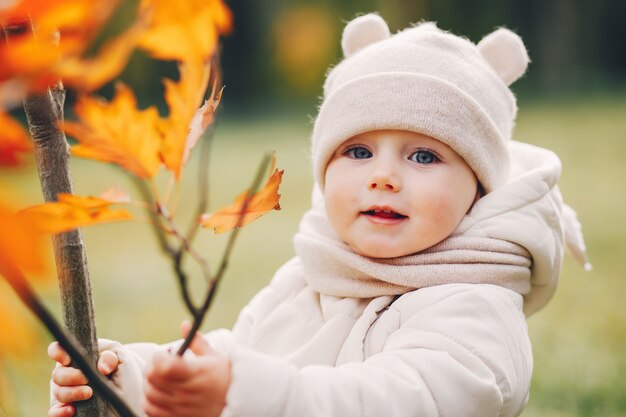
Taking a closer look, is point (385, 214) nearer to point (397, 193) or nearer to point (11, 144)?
point (397, 193)

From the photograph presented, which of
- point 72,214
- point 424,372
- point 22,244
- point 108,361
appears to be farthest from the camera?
point 108,361

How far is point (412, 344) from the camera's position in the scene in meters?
1.37

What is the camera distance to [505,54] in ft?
5.97

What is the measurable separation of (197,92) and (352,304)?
78 cm

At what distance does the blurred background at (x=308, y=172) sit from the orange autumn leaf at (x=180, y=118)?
0.17m

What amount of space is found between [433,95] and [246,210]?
688 millimetres

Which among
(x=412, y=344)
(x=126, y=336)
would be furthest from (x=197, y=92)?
(x=126, y=336)

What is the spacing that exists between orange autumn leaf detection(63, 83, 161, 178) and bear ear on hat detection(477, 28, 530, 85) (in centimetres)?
104

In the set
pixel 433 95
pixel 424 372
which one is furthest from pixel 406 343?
pixel 433 95

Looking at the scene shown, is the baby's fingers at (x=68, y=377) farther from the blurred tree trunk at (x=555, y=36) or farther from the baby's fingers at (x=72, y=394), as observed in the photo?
the blurred tree trunk at (x=555, y=36)

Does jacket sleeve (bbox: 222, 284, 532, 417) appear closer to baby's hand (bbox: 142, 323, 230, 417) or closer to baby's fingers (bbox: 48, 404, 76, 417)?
baby's hand (bbox: 142, 323, 230, 417)

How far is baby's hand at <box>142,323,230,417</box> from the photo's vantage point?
1004 millimetres

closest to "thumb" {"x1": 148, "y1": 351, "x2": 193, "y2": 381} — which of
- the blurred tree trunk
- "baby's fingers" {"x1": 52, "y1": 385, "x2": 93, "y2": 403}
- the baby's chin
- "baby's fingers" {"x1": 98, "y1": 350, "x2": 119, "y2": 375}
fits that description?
"baby's fingers" {"x1": 52, "y1": 385, "x2": 93, "y2": 403}

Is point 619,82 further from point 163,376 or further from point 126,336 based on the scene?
point 163,376
